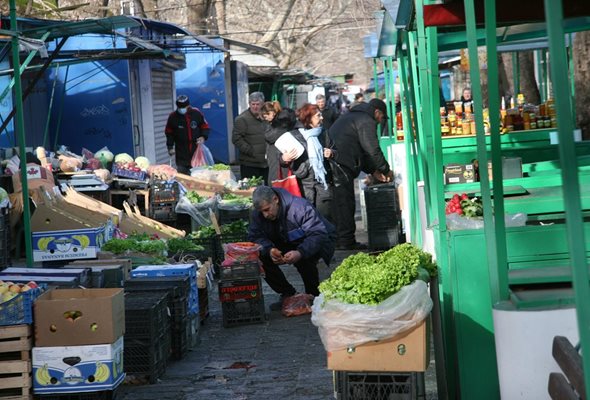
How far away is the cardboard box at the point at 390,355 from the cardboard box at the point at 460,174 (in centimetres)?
437

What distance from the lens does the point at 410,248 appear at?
275 inches

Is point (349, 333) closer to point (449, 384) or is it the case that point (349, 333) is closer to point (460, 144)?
point (449, 384)

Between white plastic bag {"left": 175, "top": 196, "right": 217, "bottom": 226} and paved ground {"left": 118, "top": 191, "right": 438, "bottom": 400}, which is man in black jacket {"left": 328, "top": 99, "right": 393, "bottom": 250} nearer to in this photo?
white plastic bag {"left": 175, "top": 196, "right": 217, "bottom": 226}

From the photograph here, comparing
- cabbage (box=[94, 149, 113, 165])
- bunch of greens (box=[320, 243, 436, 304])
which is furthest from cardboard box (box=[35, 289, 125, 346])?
cabbage (box=[94, 149, 113, 165])

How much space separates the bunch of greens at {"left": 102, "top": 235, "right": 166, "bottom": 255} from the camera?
37.6 feet

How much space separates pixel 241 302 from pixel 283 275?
1.92ft

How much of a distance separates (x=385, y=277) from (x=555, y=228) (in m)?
1.00

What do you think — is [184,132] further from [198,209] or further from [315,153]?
[315,153]

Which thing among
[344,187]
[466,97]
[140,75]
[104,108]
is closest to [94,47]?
[104,108]

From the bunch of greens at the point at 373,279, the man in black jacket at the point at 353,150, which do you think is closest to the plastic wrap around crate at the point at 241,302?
the bunch of greens at the point at 373,279

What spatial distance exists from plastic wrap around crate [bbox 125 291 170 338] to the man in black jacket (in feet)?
20.5

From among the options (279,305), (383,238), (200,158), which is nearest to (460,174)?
(279,305)

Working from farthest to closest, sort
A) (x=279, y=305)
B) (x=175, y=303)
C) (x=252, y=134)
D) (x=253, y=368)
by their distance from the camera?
(x=252, y=134) → (x=279, y=305) → (x=175, y=303) → (x=253, y=368)

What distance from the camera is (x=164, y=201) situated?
15680mm
